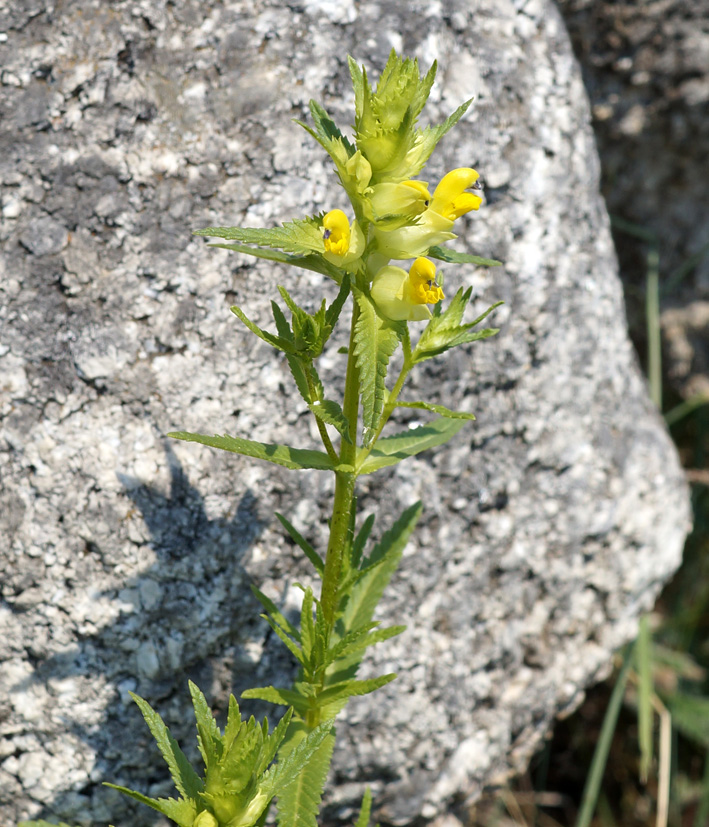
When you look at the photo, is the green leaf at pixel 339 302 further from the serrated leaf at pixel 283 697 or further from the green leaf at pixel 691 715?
the green leaf at pixel 691 715

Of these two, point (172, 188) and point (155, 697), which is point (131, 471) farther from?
point (172, 188)

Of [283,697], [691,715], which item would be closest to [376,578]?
[283,697]

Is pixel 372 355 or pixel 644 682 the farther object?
pixel 644 682

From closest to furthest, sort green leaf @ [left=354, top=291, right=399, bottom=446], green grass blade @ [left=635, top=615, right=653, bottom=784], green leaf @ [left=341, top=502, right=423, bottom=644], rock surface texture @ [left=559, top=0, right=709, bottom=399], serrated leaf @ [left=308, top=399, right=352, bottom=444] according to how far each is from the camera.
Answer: green leaf @ [left=354, top=291, right=399, bottom=446] → serrated leaf @ [left=308, top=399, right=352, bottom=444] → green leaf @ [left=341, top=502, right=423, bottom=644] → green grass blade @ [left=635, top=615, right=653, bottom=784] → rock surface texture @ [left=559, top=0, right=709, bottom=399]

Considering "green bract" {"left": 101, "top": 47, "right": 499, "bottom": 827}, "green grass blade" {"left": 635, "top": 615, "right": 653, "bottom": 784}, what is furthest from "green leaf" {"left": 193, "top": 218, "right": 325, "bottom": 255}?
"green grass blade" {"left": 635, "top": 615, "right": 653, "bottom": 784}

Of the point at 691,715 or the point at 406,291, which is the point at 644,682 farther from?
the point at 406,291

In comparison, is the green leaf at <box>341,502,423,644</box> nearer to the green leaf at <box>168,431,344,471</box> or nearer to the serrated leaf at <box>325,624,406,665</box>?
the serrated leaf at <box>325,624,406,665</box>
